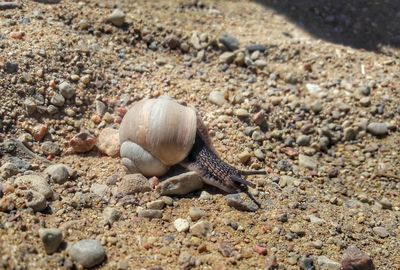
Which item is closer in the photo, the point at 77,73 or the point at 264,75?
the point at 77,73

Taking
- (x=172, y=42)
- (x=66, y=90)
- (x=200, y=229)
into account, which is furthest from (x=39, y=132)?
(x=172, y=42)

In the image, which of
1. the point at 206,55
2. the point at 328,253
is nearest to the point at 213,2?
the point at 206,55

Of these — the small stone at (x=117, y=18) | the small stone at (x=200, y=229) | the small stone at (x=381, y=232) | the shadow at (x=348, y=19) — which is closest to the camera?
the small stone at (x=200, y=229)

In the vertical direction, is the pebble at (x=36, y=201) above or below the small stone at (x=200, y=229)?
above

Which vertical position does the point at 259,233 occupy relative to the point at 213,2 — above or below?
below

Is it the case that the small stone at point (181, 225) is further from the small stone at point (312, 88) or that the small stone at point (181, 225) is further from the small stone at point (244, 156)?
the small stone at point (312, 88)

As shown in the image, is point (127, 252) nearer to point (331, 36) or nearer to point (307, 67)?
point (307, 67)

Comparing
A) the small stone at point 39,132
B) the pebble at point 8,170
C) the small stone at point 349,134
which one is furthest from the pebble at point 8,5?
the small stone at point 349,134
